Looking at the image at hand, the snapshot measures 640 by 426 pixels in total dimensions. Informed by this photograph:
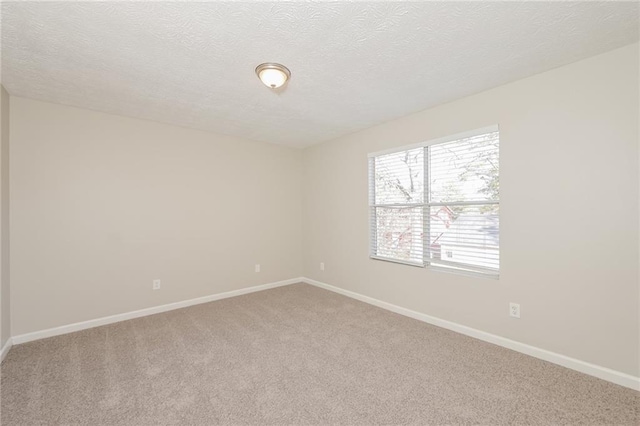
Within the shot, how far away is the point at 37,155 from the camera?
2768 millimetres

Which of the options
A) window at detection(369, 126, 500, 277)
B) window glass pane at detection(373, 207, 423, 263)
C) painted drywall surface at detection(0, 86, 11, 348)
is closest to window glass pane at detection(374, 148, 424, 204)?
window at detection(369, 126, 500, 277)

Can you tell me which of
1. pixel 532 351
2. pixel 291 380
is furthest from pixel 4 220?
pixel 532 351

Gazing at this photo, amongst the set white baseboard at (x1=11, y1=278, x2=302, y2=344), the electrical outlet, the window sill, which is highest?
the window sill

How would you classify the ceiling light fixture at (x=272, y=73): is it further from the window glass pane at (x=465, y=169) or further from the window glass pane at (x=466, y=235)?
the window glass pane at (x=466, y=235)

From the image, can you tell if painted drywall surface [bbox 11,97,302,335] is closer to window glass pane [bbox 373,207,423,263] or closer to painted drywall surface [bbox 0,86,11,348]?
painted drywall surface [bbox 0,86,11,348]

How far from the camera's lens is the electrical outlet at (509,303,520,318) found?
2443 mm

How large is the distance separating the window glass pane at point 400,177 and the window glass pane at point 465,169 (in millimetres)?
169

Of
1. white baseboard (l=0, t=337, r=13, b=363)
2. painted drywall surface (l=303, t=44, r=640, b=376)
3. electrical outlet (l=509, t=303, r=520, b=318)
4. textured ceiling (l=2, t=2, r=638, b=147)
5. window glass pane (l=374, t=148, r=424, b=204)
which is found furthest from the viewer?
window glass pane (l=374, t=148, r=424, b=204)

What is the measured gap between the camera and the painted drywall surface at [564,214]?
195 cm


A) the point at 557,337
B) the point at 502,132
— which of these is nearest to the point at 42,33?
the point at 502,132

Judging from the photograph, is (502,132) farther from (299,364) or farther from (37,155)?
(37,155)

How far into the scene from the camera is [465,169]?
2.82 metres

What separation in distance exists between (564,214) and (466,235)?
798 mm

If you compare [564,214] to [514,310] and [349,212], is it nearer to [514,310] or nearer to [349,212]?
[514,310]
